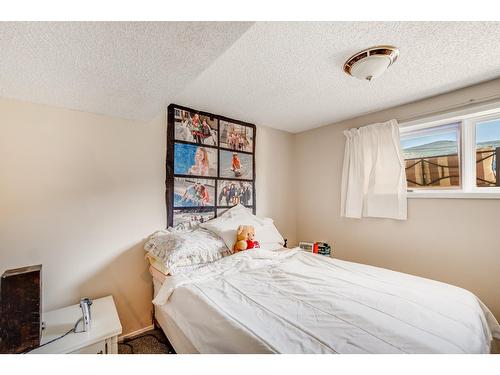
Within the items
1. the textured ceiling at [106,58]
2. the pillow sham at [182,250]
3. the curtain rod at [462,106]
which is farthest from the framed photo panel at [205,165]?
the curtain rod at [462,106]

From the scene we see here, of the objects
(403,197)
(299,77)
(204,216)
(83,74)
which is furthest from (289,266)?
(83,74)

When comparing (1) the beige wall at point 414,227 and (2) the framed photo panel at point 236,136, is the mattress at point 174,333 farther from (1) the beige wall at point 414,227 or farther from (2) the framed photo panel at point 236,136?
(1) the beige wall at point 414,227

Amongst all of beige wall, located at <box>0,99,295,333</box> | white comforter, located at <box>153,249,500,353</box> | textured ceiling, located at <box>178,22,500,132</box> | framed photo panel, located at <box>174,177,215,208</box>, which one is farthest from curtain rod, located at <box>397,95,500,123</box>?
beige wall, located at <box>0,99,295,333</box>

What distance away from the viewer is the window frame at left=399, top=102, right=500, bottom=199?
1.79 m

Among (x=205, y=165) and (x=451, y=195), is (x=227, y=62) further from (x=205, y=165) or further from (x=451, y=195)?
(x=451, y=195)

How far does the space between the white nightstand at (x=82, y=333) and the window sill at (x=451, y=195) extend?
262 cm

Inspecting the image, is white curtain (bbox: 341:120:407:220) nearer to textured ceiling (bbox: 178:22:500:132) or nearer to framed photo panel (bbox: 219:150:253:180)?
textured ceiling (bbox: 178:22:500:132)

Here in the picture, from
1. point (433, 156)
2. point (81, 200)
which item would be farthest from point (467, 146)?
point (81, 200)

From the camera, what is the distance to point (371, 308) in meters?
1.15

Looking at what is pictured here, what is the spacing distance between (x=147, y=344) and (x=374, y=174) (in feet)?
8.63

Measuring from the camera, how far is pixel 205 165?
93.4 inches

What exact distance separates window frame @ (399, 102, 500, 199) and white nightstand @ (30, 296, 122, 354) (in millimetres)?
2688

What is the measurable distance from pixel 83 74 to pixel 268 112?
65.4 inches
